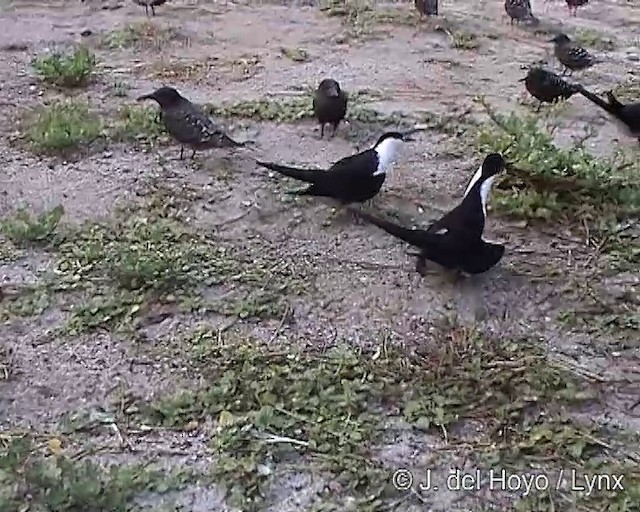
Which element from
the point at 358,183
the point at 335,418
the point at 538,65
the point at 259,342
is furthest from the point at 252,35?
the point at 335,418

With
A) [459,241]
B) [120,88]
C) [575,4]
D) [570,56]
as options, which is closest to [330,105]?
[120,88]

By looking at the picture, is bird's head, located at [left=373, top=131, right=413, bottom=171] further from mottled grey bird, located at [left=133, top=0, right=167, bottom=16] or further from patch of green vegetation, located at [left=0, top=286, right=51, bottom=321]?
mottled grey bird, located at [left=133, top=0, right=167, bottom=16]

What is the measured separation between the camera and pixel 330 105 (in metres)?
5.81

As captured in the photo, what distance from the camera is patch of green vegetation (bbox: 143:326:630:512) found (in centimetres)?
320

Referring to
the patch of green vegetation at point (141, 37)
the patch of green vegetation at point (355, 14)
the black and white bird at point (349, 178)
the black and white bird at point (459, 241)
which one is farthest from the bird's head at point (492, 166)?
the patch of green vegetation at point (141, 37)

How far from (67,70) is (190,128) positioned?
1683 mm

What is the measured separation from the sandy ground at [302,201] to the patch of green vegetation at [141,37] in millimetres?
97

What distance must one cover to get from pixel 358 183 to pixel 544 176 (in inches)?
36.5

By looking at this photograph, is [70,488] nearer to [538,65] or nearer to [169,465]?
[169,465]

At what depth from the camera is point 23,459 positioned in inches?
125

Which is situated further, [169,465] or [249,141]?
[249,141]

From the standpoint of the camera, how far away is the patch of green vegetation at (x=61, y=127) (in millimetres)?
5672

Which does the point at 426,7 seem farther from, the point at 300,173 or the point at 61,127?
the point at 300,173

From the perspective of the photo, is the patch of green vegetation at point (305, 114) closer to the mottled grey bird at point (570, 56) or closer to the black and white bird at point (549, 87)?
the black and white bird at point (549, 87)
